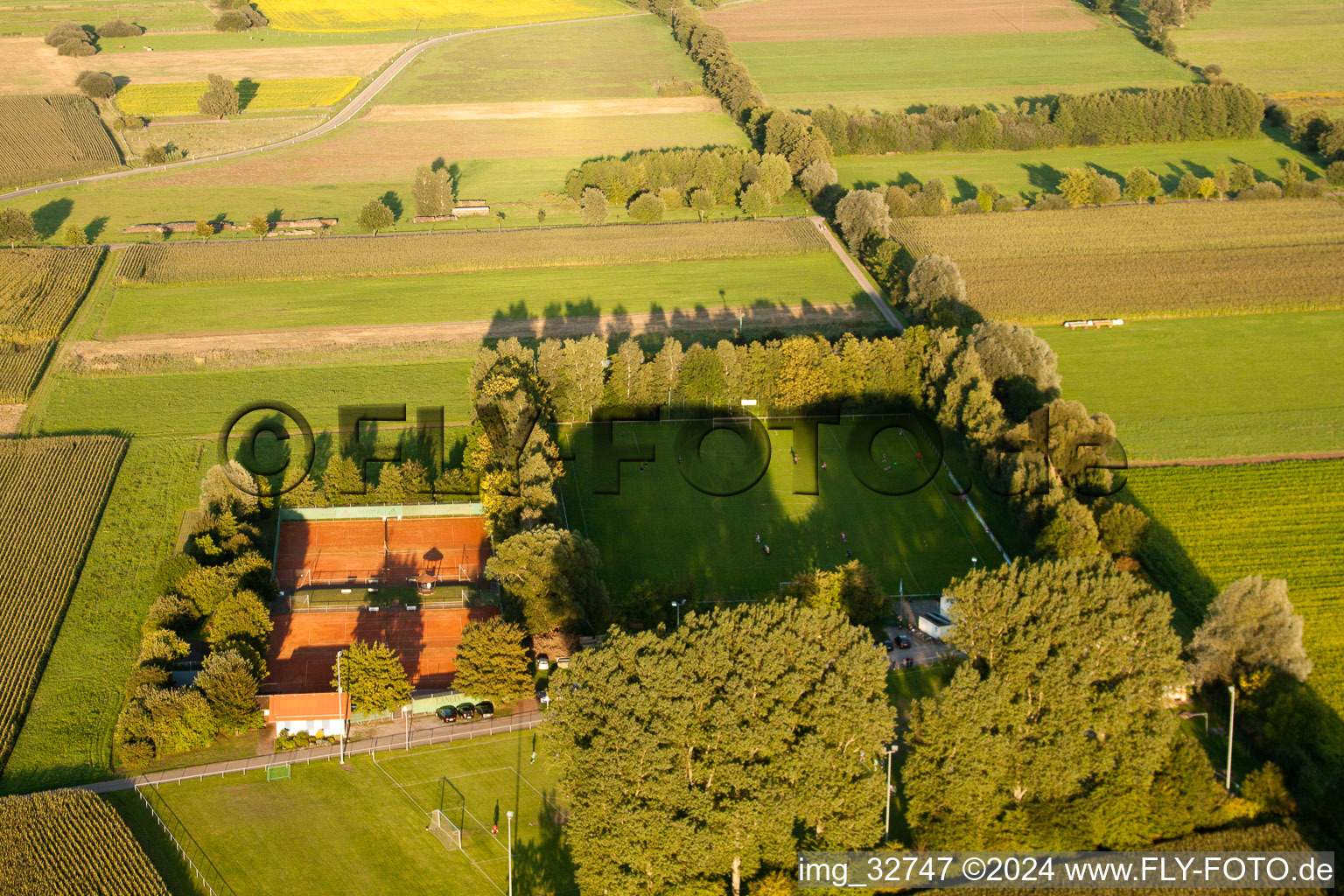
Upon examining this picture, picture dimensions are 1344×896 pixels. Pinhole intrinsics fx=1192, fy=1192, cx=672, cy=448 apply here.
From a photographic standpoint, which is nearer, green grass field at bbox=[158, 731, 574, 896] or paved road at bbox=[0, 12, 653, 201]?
green grass field at bbox=[158, 731, 574, 896]

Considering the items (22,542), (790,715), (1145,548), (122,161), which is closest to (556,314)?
(22,542)

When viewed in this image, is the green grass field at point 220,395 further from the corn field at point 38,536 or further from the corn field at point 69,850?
the corn field at point 69,850

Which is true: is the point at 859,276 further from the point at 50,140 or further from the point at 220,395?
the point at 50,140

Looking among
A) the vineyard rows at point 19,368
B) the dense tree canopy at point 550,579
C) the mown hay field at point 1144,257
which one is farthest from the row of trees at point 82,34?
the dense tree canopy at point 550,579

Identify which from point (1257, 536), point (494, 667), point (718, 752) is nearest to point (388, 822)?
point (494, 667)

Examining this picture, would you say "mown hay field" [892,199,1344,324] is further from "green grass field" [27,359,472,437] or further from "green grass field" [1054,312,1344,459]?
"green grass field" [27,359,472,437]

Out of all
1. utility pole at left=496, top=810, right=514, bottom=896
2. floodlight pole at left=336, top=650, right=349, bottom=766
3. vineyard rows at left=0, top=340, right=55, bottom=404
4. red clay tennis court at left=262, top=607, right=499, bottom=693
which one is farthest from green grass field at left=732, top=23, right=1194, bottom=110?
utility pole at left=496, top=810, right=514, bottom=896
